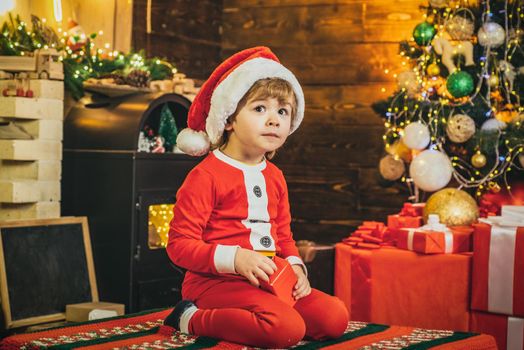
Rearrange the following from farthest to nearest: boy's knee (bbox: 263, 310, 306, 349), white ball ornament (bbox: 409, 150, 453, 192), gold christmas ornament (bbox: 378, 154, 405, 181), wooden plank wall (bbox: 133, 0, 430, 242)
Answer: wooden plank wall (bbox: 133, 0, 430, 242) → gold christmas ornament (bbox: 378, 154, 405, 181) → white ball ornament (bbox: 409, 150, 453, 192) → boy's knee (bbox: 263, 310, 306, 349)

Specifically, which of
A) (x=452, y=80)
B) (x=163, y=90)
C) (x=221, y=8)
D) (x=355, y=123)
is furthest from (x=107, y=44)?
(x=452, y=80)

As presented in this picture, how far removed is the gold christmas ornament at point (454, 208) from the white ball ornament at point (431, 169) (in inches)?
3.9

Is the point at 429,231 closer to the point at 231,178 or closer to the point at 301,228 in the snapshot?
the point at 231,178

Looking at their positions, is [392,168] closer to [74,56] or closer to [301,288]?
[74,56]

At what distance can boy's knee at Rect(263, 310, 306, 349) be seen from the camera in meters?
2.17

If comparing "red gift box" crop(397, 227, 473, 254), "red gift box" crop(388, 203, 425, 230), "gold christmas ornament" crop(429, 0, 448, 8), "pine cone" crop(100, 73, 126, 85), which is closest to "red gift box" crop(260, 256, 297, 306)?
"red gift box" crop(397, 227, 473, 254)

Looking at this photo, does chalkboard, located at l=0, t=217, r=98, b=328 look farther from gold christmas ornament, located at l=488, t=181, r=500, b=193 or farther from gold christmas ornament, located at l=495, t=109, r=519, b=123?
gold christmas ornament, located at l=495, t=109, r=519, b=123

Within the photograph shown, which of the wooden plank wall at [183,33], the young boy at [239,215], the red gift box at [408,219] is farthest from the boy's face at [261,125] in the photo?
the wooden plank wall at [183,33]

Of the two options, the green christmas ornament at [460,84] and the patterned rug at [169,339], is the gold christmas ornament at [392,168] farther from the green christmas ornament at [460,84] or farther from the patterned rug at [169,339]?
the patterned rug at [169,339]

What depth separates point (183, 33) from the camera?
509 centimetres

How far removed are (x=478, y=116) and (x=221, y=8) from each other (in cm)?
214

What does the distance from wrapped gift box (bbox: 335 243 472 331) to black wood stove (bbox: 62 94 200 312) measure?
849 millimetres

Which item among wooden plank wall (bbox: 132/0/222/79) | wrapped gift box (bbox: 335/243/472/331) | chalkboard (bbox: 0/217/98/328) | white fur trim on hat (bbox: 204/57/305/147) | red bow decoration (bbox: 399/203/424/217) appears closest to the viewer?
white fur trim on hat (bbox: 204/57/305/147)

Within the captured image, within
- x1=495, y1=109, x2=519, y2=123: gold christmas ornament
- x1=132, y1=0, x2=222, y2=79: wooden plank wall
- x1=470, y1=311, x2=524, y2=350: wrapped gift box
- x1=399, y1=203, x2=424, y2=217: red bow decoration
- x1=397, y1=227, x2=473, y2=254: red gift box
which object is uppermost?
x1=132, y1=0, x2=222, y2=79: wooden plank wall
